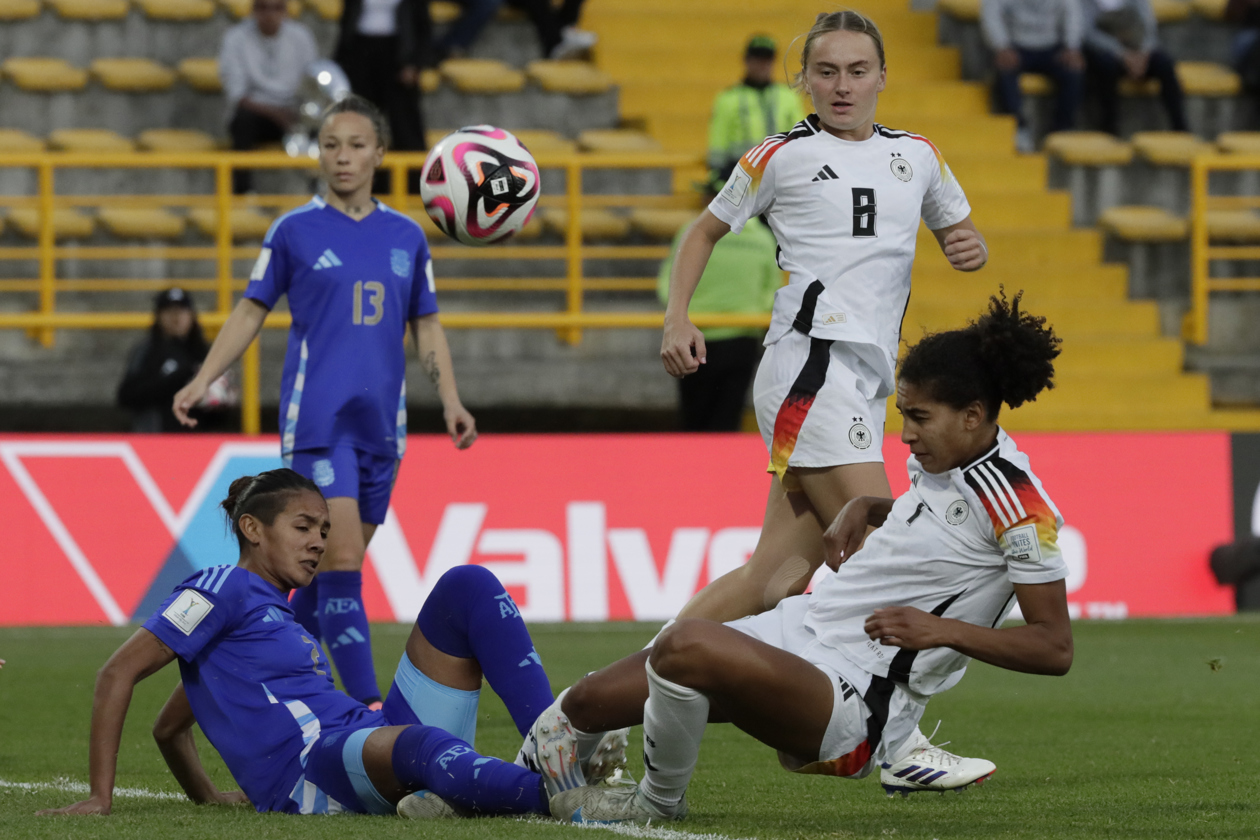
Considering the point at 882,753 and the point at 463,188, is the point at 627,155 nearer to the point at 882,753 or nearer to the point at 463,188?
the point at 463,188

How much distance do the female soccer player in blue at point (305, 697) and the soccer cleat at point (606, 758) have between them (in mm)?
66

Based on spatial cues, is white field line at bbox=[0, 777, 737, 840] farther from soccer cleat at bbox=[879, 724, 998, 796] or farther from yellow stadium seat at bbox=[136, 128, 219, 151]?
yellow stadium seat at bbox=[136, 128, 219, 151]

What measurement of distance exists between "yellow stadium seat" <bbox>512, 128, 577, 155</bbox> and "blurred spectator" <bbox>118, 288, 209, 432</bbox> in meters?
3.65

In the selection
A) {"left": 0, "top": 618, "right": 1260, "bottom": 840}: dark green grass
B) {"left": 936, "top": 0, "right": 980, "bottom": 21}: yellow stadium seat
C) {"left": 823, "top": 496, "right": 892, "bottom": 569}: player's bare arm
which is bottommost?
{"left": 0, "top": 618, "right": 1260, "bottom": 840}: dark green grass

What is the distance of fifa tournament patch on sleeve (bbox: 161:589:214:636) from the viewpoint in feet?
13.8

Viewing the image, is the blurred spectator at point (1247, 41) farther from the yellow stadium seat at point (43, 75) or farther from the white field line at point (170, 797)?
the white field line at point (170, 797)

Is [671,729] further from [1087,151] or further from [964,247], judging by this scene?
[1087,151]

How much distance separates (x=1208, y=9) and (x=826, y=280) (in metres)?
12.7

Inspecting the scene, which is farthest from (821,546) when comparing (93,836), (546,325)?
(546,325)

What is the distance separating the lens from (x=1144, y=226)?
14242 millimetres

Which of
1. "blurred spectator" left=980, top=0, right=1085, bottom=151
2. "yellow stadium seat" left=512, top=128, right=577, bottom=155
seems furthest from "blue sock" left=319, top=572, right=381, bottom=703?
"blurred spectator" left=980, top=0, right=1085, bottom=151

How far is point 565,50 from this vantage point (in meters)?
15.4

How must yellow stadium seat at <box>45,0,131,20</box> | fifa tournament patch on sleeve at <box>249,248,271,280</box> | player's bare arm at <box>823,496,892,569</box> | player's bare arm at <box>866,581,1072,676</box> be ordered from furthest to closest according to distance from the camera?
yellow stadium seat at <box>45,0,131,20</box>
fifa tournament patch on sleeve at <box>249,248,271,280</box>
player's bare arm at <box>823,496,892,569</box>
player's bare arm at <box>866,581,1072,676</box>

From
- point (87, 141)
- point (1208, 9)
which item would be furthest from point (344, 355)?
point (1208, 9)
